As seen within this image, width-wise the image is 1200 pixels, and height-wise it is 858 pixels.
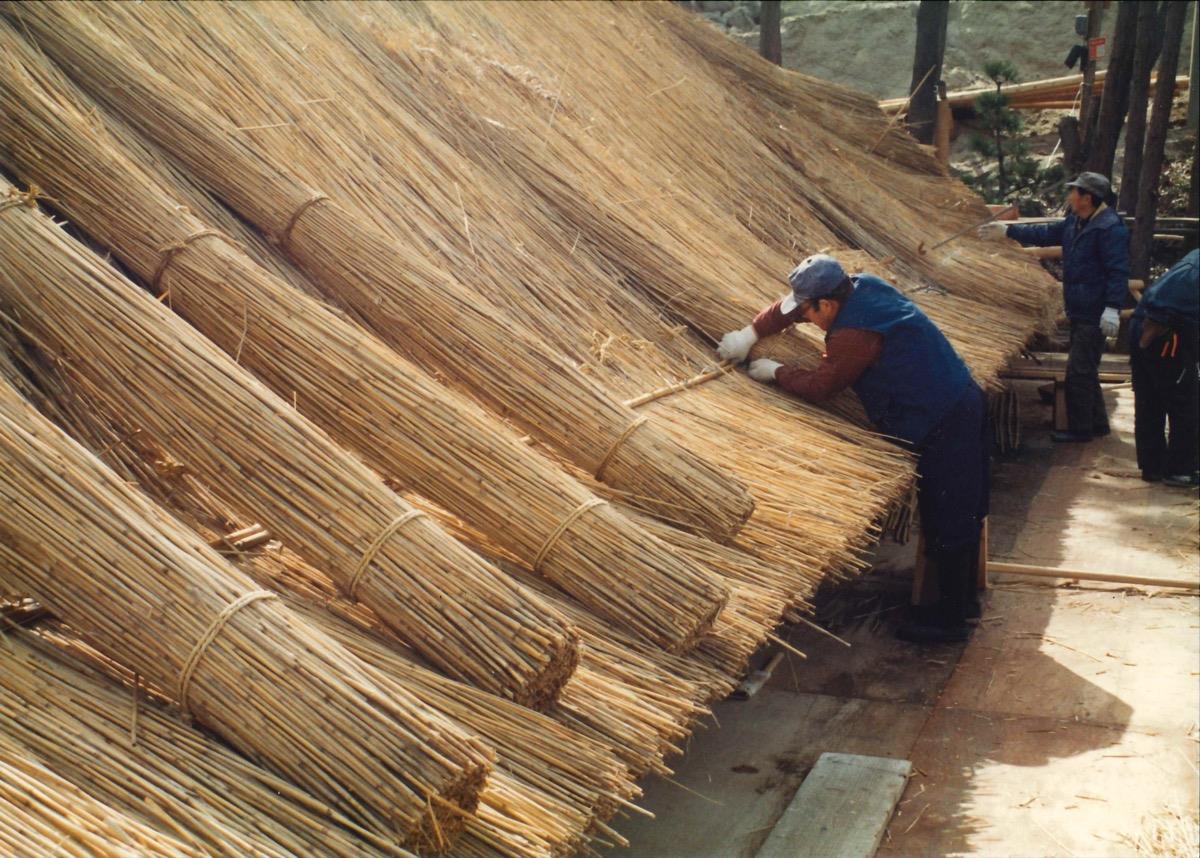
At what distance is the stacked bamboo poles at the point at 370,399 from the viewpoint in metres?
2.55

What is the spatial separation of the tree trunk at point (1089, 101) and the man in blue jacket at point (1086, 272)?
261cm

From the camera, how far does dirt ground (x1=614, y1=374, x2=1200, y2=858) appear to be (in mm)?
3414

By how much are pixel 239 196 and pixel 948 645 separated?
288 cm

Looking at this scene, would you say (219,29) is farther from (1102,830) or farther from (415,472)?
(1102,830)

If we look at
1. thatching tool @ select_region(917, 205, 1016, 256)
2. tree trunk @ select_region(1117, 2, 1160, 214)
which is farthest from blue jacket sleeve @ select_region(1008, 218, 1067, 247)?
A: tree trunk @ select_region(1117, 2, 1160, 214)

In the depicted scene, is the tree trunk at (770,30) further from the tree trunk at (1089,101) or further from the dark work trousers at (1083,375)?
the dark work trousers at (1083,375)

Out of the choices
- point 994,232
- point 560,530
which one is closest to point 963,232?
point 994,232

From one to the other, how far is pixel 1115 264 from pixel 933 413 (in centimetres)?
286

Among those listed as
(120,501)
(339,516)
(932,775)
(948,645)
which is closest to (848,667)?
(948,645)

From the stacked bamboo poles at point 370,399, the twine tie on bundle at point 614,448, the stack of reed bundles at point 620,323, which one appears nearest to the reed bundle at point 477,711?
the stacked bamboo poles at point 370,399

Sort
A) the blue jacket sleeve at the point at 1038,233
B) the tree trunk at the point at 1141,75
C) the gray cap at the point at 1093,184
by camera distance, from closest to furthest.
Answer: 1. the gray cap at the point at 1093,184
2. the blue jacket sleeve at the point at 1038,233
3. the tree trunk at the point at 1141,75

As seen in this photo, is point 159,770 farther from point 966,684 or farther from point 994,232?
point 994,232

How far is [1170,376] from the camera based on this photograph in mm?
6188

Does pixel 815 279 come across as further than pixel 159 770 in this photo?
Yes
